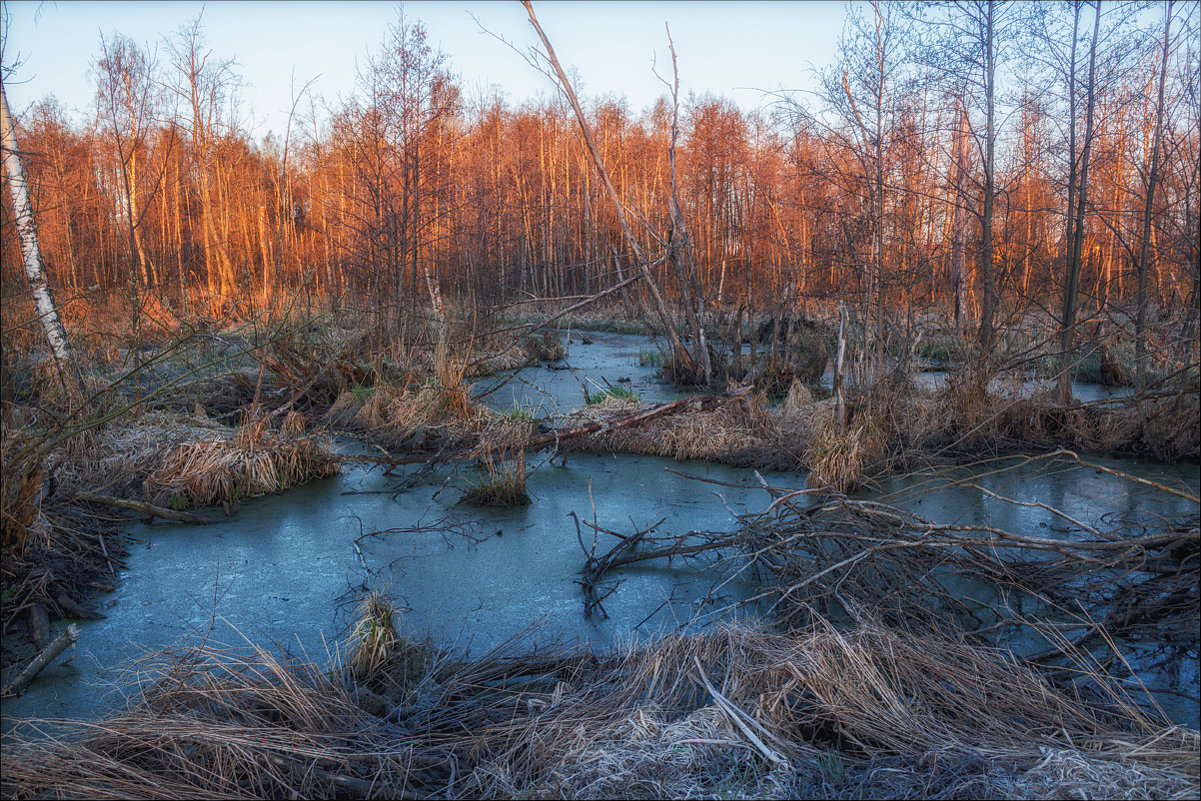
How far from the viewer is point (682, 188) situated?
34.6 m

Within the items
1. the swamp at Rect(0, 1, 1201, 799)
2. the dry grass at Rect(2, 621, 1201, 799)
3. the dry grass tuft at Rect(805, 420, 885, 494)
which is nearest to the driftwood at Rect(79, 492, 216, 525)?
the swamp at Rect(0, 1, 1201, 799)

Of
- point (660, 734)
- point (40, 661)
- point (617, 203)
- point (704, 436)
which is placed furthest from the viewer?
point (617, 203)

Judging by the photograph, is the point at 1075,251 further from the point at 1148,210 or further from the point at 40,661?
the point at 40,661

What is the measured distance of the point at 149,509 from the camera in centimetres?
630

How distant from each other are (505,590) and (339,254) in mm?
21337

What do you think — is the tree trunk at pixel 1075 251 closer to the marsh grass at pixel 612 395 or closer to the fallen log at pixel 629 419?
the fallen log at pixel 629 419

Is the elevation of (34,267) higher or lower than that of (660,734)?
higher

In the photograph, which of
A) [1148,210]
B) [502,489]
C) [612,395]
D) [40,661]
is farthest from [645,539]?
[1148,210]

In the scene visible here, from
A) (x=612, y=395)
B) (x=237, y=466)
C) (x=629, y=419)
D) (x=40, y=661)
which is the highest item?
(x=612, y=395)

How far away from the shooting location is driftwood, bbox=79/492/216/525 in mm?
6188

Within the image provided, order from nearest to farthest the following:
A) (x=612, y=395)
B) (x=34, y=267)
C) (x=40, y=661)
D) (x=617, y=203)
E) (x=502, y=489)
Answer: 1. (x=40, y=661)
2. (x=502, y=489)
3. (x=34, y=267)
4. (x=612, y=395)
5. (x=617, y=203)

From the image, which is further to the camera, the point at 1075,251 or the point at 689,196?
the point at 689,196

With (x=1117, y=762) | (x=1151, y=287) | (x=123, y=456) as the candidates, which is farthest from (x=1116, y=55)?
(x=123, y=456)

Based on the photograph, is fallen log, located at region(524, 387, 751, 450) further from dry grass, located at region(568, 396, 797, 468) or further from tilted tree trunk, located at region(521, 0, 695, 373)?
tilted tree trunk, located at region(521, 0, 695, 373)
